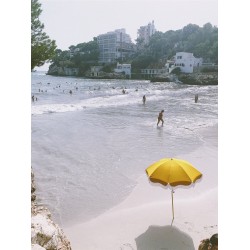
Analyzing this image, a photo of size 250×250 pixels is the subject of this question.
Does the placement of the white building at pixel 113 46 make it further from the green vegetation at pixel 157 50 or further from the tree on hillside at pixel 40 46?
the tree on hillside at pixel 40 46

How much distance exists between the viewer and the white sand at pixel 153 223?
6145 mm

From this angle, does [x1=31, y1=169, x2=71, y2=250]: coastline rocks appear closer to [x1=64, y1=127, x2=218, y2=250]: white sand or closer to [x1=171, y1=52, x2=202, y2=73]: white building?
[x1=64, y1=127, x2=218, y2=250]: white sand

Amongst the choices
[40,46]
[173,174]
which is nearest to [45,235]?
[173,174]

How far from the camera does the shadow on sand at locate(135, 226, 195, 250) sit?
237 inches

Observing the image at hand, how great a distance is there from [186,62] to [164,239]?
Result: 91.0 m

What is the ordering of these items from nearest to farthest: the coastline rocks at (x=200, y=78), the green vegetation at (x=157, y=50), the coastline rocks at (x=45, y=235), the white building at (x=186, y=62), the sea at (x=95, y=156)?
the coastline rocks at (x=45, y=235) < the sea at (x=95, y=156) < the coastline rocks at (x=200, y=78) < the white building at (x=186, y=62) < the green vegetation at (x=157, y=50)

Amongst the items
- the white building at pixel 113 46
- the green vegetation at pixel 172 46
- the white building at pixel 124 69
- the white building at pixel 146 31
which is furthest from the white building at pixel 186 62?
the white building at pixel 146 31

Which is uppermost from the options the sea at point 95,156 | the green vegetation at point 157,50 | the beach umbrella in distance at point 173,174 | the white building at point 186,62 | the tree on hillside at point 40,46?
the green vegetation at point 157,50

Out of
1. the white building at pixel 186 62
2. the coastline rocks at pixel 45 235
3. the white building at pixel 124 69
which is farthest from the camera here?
the white building at pixel 124 69

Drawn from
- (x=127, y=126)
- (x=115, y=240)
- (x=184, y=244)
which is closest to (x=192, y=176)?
(x=184, y=244)

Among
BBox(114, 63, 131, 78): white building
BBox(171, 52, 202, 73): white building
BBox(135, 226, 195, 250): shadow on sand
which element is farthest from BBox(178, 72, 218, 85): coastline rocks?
BBox(135, 226, 195, 250): shadow on sand
